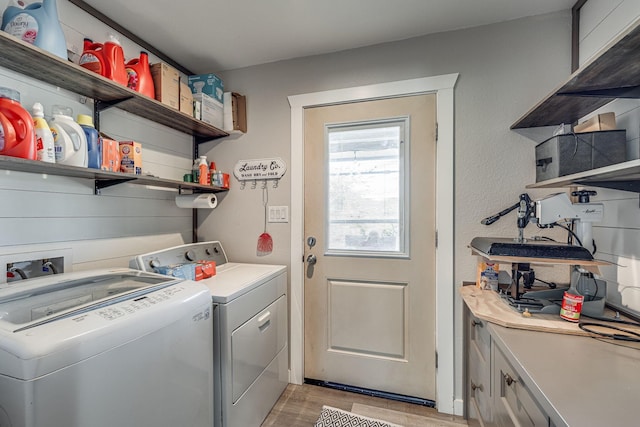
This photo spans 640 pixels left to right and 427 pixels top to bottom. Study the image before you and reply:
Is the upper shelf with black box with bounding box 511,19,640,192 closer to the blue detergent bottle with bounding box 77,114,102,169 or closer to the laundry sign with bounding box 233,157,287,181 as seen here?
the laundry sign with bounding box 233,157,287,181

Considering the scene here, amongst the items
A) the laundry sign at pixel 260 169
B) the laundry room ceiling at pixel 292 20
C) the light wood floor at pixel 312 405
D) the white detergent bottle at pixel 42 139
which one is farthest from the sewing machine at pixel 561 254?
the white detergent bottle at pixel 42 139

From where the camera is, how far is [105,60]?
1.37 m

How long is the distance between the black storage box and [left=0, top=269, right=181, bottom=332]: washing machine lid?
1.83m

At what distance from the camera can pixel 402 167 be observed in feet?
6.00

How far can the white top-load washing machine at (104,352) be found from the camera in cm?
66

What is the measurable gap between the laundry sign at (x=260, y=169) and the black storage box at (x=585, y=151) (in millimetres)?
1545

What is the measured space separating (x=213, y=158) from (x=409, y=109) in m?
1.53

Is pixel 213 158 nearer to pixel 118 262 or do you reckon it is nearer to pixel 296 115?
pixel 296 115

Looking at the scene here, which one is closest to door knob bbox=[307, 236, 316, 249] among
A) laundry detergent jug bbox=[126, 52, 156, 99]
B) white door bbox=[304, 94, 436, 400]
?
white door bbox=[304, 94, 436, 400]

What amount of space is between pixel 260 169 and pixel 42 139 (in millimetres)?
1184

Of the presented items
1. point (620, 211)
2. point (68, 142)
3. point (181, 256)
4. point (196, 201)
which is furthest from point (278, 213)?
point (620, 211)

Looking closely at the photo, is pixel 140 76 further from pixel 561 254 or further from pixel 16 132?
pixel 561 254

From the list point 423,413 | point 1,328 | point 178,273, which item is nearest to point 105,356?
point 1,328

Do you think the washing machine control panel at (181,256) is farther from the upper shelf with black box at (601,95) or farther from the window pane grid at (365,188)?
the upper shelf with black box at (601,95)
